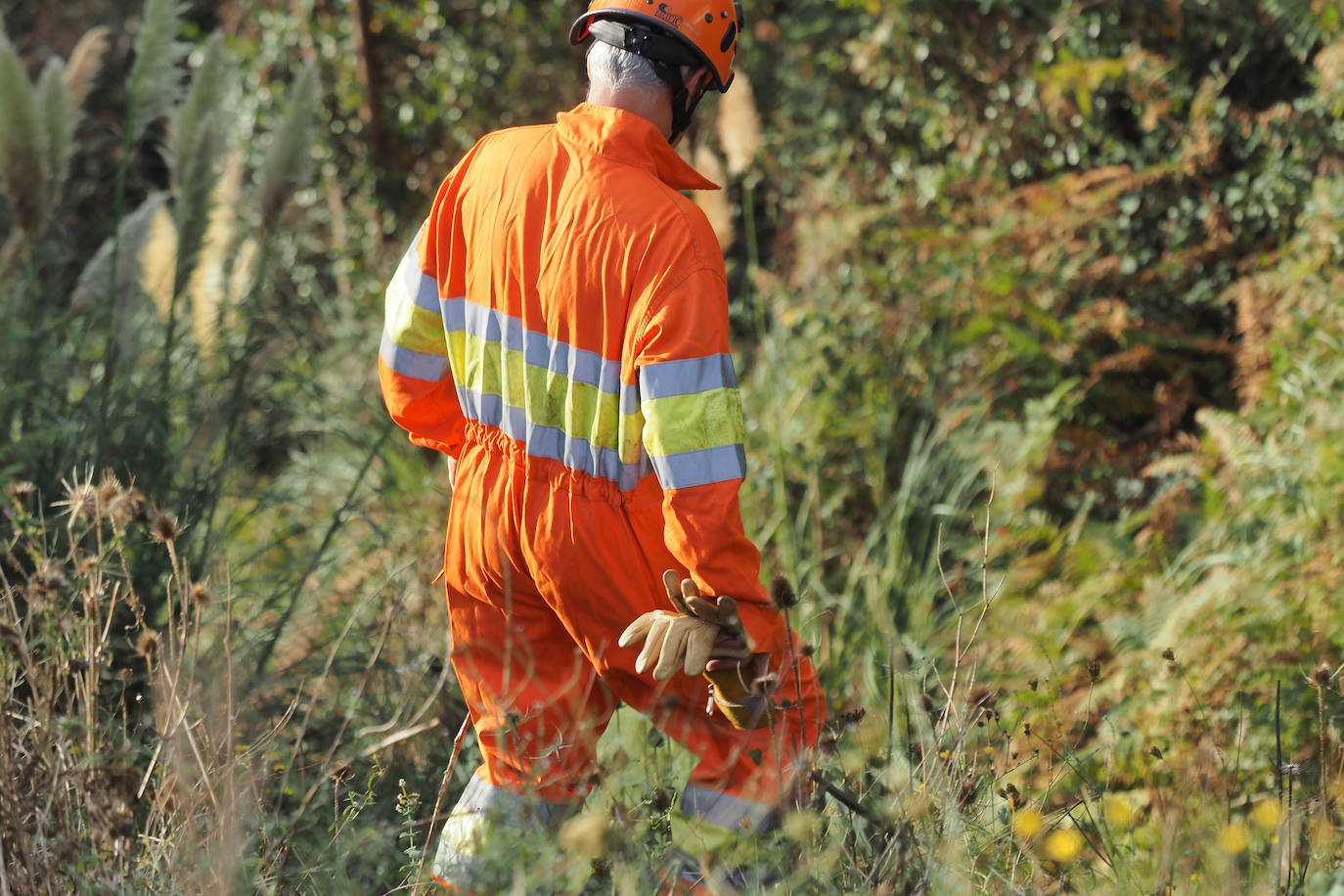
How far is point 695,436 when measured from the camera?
2354mm

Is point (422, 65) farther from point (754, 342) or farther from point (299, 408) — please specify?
point (299, 408)

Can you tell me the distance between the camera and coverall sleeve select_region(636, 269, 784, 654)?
2.35 m

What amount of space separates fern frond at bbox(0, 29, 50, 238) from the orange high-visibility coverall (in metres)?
1.85

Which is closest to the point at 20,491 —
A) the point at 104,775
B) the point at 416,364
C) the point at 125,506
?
the point at 125,506

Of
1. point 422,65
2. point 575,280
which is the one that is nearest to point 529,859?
point 575,280

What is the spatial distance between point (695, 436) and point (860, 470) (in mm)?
3105

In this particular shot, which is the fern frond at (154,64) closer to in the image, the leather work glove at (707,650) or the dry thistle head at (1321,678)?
the leather work glove at (707,650)

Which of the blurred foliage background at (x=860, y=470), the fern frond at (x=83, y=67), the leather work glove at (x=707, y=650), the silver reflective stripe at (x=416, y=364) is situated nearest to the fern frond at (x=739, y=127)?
the blurred foliage background at (x=860, y=470)

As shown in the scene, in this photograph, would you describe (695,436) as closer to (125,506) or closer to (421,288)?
(421,288)

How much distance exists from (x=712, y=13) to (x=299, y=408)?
3029 mm

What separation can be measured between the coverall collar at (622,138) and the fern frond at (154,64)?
2.03 meters

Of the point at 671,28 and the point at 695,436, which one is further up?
the point at 671,28

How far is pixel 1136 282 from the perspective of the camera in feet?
18.7

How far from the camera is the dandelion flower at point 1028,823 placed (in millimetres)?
2268
